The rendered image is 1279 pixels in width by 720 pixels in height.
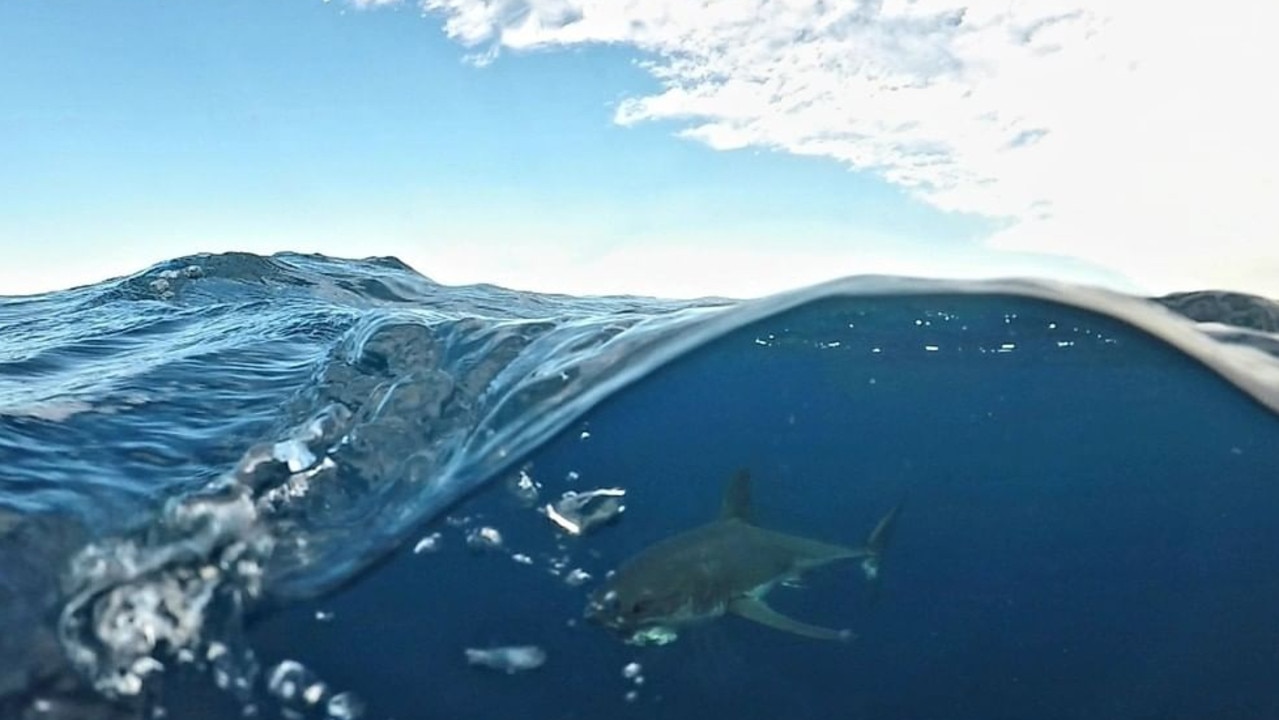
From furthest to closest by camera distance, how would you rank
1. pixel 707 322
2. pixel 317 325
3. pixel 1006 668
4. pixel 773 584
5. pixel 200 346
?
pixel 317 325, pixel 200 346, pixel 707 322, pixel 1006 668, pixel 773 584

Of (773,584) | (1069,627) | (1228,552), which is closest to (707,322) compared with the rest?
(773,584)

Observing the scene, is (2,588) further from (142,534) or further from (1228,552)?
(1228,552)

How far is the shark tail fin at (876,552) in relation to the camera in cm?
931

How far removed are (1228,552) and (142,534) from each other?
10304 mm

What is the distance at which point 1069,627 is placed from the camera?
10.3 metres

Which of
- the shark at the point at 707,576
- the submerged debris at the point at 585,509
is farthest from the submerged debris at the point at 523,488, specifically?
the shark at the point at 707,576

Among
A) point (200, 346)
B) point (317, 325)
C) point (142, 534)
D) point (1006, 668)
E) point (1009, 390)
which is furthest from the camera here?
point (317, 325)

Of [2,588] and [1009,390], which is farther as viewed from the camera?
[1009,390]

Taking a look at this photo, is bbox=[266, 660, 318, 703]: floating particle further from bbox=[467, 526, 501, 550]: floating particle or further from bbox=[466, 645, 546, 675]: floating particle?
bbox=[467, 526, 501, 550]: floating particle

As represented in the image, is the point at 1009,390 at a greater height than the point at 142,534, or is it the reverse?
the point at 1009,390

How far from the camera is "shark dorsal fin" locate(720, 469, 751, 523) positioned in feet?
24.8

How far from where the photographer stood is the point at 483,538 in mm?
9648

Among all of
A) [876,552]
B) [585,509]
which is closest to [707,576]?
[876,552]

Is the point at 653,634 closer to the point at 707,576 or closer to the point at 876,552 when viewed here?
the point at 707,576
